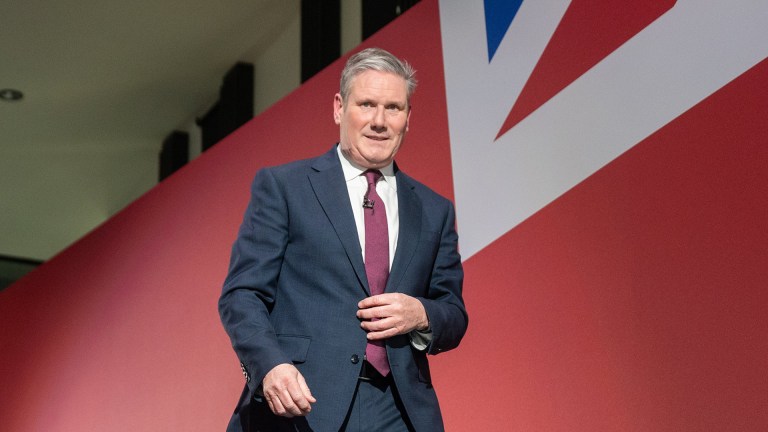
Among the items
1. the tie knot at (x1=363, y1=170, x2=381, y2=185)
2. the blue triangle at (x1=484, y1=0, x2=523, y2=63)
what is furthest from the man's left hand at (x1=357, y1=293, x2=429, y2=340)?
the blue triangle at (x1=484, y1=0, x2=523, y2=63)

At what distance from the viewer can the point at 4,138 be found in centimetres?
670

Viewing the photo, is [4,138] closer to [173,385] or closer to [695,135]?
[173,385]

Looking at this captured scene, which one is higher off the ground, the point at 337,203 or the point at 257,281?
the point at 337,203

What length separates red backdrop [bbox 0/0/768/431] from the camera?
7.18 feet

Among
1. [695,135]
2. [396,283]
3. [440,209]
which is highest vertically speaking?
[695,135]

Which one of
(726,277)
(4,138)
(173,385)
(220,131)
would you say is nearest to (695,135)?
(726,277)

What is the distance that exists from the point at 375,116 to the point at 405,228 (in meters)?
0.20

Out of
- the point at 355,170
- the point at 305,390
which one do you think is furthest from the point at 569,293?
the point at 305,390

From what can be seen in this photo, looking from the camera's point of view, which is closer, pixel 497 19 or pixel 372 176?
pixel 372 176

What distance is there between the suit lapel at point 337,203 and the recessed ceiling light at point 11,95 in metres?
4.70

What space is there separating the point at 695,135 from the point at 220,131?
4191 millimetres

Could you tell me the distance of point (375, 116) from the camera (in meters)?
1.79

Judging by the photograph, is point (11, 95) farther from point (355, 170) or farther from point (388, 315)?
point (388, 315)

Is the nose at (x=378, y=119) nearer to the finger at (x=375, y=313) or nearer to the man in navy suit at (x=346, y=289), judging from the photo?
the man in navy suit at (x=346, y=289)
